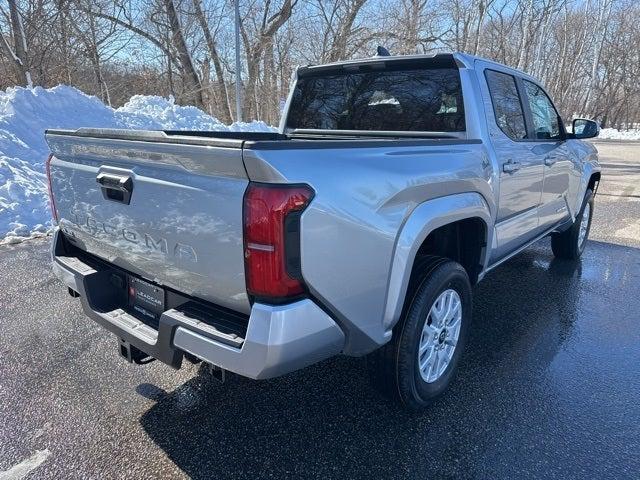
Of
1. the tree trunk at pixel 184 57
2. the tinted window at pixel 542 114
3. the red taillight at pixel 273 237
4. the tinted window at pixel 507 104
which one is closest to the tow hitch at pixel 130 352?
the red taillight at pixel 273 237

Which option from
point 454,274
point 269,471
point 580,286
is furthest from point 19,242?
point 580,286

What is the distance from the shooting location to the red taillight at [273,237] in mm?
1667

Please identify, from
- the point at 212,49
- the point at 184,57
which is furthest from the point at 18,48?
the point at 212,49

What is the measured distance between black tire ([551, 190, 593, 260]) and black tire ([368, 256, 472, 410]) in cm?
341

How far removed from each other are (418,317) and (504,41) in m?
37.2

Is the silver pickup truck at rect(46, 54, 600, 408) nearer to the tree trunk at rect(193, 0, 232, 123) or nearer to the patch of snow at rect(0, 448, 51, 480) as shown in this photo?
the patch of snow at rect(0, 448, 51, 480)

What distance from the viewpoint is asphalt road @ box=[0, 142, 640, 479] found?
221cm

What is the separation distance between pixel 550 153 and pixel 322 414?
3.05 metres

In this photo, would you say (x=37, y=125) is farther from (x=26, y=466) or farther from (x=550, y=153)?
(x=550, y=153)

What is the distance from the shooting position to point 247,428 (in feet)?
8.01

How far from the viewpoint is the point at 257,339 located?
170 cm

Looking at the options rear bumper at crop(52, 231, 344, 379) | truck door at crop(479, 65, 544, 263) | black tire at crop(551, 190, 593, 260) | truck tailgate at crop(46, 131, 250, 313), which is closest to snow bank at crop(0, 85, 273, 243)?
truck tailgate at crop(46, 131, 250, 313)

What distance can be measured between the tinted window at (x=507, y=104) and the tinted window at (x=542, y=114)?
0.33 m

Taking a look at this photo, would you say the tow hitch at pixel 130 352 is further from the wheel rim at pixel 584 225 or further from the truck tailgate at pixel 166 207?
the wheel rim at pixel 584 225
